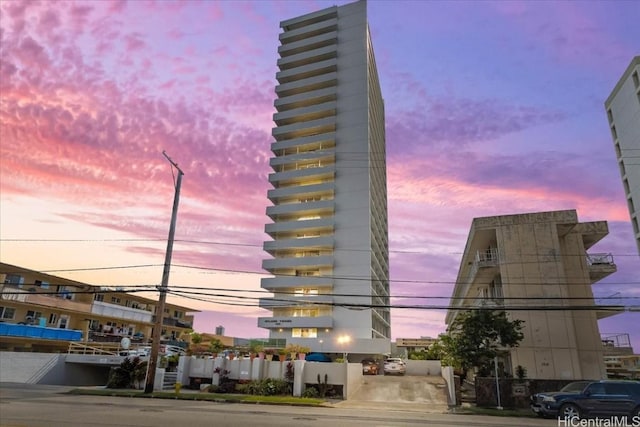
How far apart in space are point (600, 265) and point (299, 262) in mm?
39069

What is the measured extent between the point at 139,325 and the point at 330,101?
4786cm

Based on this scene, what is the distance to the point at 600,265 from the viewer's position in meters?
33.4

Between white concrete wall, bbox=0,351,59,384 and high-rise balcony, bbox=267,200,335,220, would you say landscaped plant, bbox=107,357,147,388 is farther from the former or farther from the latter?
high-rise balcony, bbox=267,200,335,220

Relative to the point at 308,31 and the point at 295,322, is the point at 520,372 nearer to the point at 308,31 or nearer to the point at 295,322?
the point at 295,322

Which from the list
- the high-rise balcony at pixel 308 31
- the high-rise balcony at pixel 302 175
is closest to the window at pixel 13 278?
the high-rise balcony at pixel 302 175

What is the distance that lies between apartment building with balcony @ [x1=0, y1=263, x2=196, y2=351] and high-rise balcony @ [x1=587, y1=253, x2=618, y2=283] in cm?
4049

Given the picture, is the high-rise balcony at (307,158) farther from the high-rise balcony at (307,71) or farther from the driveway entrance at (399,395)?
the driveway entrance at (399,395)

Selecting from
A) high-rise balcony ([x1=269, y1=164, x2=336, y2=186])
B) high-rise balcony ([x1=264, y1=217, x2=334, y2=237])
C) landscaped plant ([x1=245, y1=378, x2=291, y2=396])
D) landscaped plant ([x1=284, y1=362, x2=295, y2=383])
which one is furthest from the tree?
high-rise balcony ([x1=269, y1=164, x2=336, y2=186])

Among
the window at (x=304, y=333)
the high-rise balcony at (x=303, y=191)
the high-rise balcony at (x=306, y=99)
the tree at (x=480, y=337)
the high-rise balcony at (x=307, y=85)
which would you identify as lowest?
the tree at (x=480, y=337)

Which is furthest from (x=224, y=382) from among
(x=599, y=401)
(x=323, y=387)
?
(x=599, y=401)

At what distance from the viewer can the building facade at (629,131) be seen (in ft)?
173

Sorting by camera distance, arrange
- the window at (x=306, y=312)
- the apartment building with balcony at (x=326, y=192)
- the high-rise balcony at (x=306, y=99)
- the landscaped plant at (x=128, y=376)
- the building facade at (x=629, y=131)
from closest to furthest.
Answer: the landscaped plant at (x=128, y=376) < the building facade at (x=629, y=131) < the apartment building with balcony at (x=326, y=192) < the window at (x=306, y=312) < the high-rise balcony at (x=306, y=99)

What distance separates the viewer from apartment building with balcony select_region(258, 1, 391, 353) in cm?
5859

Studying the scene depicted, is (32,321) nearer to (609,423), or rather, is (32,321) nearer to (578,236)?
(609,423)
